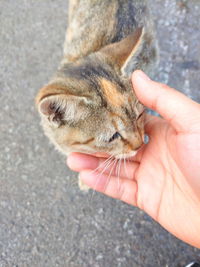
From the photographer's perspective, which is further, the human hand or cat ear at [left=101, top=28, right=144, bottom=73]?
cat ear at [left=101, top=28, right=144, bottom=73]

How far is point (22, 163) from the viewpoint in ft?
11.4

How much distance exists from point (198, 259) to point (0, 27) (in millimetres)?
3371

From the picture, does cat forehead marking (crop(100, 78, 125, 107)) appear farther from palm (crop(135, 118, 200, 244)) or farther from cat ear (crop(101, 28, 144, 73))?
palm (crop(135, 118, 200, 244))

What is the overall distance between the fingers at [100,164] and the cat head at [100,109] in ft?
0.85

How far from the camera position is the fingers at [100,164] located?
9.14ft

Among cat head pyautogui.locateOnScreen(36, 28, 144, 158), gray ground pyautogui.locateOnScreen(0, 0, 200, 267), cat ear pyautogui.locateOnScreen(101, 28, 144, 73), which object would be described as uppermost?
cat ear pyautogui.locateOnScreen(101, 28, 144, 73)

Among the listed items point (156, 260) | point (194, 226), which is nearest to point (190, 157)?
point (194, 226)

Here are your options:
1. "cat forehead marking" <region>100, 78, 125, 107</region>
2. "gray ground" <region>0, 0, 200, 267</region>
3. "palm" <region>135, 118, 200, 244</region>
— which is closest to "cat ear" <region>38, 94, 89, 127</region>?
"cat forehead marking" <region>100, 78, 125, 107</region>

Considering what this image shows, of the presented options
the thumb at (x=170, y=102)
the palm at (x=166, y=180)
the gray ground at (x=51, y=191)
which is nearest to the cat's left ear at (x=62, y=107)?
the thumb at (x=170, y=102)

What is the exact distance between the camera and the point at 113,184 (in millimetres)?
2764

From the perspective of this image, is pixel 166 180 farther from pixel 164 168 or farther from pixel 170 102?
pixel 170 102

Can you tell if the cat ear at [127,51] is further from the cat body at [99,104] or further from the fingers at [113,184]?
the fingers at [113,184]

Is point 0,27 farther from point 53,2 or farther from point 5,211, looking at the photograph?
point 5,211

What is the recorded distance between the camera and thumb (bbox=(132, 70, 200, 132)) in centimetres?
224
